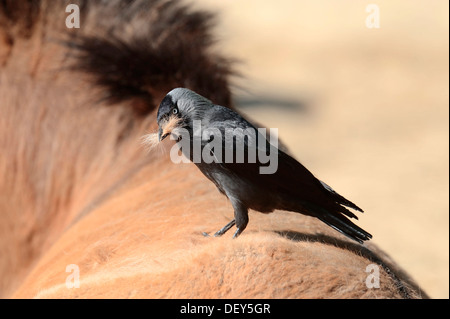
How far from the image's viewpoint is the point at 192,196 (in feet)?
6.89

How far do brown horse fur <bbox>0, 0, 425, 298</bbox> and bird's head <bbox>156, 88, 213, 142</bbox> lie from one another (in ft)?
1.05

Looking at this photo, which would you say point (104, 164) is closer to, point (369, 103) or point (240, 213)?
point (240, 213)

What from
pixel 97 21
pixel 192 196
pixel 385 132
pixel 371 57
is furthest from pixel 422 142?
pixel 192 196

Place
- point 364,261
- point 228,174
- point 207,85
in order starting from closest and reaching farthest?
point 228,174
point 364,261
point 207,85

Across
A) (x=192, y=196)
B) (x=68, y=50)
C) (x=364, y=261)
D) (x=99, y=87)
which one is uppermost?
(x=68, y=50)

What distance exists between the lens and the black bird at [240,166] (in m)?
1.31

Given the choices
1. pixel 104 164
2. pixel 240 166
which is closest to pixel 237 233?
pixel 240 166

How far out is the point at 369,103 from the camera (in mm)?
8734

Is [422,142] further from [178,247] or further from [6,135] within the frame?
[178,247]

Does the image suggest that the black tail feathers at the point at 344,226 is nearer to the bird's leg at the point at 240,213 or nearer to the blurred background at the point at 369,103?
the bird's leg at the point at 240,213

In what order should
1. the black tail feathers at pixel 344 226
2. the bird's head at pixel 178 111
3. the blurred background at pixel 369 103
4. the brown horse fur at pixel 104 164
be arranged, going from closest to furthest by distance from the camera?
the bird's head at pixel 178 111, the black tail feathers at pixel 344 226, the brown horse fur at pixel 104 164, the blurred background at pixel 369 103

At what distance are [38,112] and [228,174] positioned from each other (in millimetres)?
1820

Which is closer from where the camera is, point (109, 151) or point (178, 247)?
point (178, 247)

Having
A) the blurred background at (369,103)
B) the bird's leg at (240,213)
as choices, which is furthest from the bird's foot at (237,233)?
the blurred background at (369,103)
